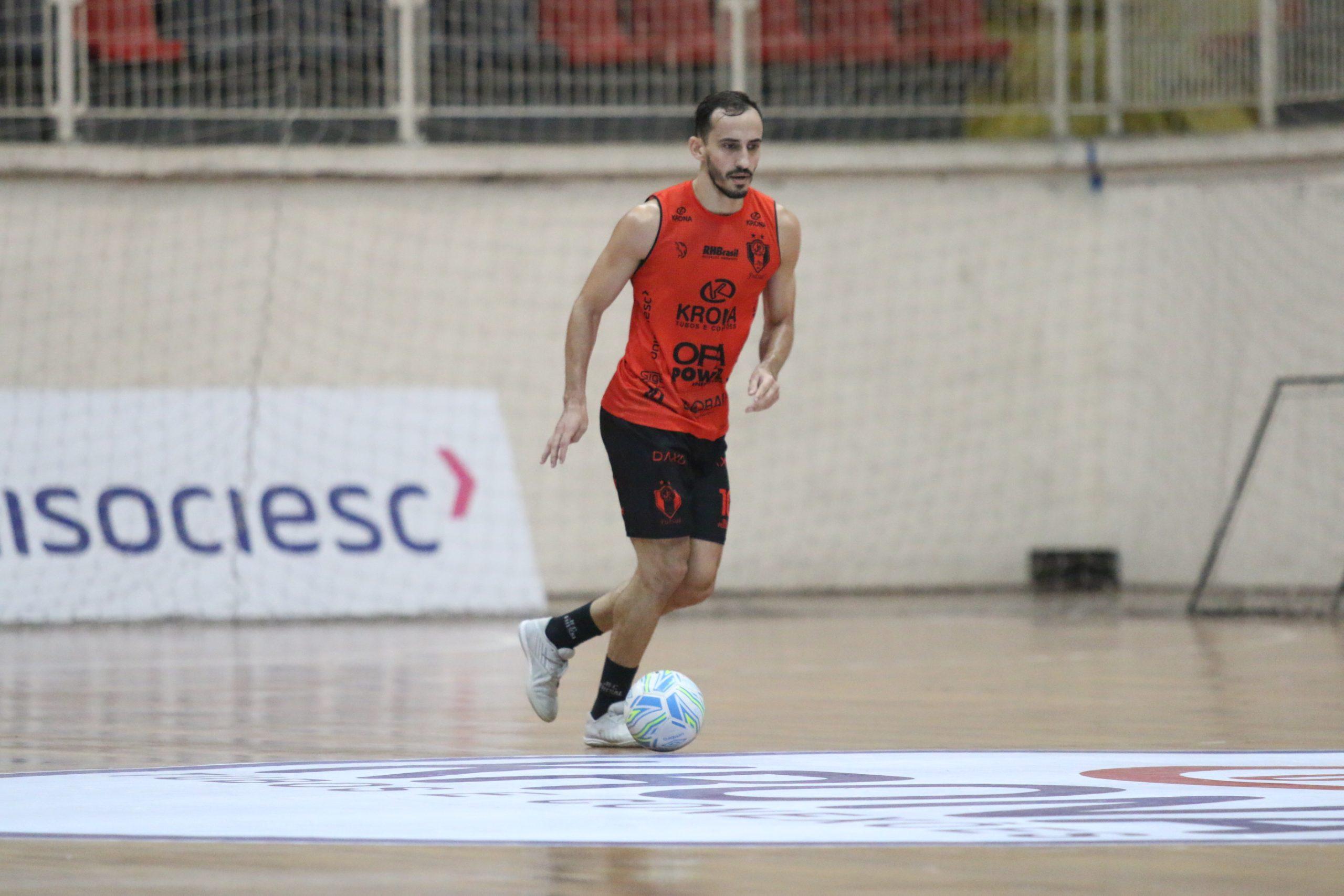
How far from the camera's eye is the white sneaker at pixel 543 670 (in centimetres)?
659

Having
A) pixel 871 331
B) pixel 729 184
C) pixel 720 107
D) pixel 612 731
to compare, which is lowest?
pixel 612 731

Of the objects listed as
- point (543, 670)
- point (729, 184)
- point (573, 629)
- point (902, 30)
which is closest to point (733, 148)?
point (729, 184)

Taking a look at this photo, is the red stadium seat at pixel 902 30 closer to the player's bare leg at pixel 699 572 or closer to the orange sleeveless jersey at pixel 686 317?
the orange sleeveless jersey at pixel 686 317

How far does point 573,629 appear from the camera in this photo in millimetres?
6598

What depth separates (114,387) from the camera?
46.5 ft

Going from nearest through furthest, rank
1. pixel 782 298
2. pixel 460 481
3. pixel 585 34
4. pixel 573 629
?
pixel 782 298
pixel 573 629
pixel 460 481
pixel 585 34

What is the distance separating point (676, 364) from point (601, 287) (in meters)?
0.35

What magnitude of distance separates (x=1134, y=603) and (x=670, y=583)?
901 centimetres

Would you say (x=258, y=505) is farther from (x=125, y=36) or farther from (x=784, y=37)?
(x=784, y=37)

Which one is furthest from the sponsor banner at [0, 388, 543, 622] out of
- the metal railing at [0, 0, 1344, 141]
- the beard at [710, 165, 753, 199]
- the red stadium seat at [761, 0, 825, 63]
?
the beard at [710, 165, 753, 199]

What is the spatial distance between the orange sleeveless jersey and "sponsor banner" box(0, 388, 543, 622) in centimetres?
761

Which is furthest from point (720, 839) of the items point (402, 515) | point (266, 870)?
point (402, 515)

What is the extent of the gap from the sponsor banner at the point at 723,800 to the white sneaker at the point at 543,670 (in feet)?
2.46

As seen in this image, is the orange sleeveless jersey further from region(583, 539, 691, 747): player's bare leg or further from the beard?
region(583, 539, 691, 747): player's bare leg
